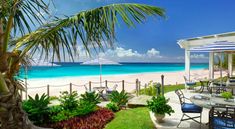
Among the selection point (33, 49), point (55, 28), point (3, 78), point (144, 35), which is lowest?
point (3, 78)

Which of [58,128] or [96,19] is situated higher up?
[96,19]

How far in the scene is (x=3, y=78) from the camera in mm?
3854

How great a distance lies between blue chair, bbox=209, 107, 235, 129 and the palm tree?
2.72 m

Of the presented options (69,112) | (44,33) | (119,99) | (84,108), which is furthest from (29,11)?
(119,99)

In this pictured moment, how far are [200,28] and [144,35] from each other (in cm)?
2192

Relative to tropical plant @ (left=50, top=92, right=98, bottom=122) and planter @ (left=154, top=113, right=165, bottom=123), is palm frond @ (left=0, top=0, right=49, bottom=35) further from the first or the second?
planter @ (left=154, top=113, right=165, bottom=123)

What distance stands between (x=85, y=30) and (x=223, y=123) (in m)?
3.39

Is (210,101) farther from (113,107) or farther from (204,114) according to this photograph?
(113,107)

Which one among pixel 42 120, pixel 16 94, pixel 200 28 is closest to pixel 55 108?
pixel 42 120

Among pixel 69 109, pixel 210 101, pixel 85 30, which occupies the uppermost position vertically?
pixel 85 30

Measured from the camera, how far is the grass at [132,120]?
6.73 m

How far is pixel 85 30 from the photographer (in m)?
3.92

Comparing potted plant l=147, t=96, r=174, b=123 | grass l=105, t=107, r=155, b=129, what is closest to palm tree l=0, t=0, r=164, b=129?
grass l=105, t=107, r=155, b=129

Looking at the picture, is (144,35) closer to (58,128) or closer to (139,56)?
(139,56)
